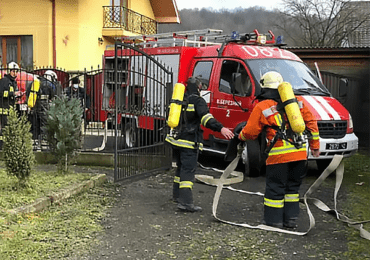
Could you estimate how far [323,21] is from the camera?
31.5 meters

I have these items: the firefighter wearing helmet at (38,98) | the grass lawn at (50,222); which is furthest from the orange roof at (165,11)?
the grass lawn at (50,222)

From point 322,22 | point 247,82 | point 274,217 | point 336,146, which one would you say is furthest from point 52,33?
point 322,22

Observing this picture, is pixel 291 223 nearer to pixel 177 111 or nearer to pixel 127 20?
pixel 177 111

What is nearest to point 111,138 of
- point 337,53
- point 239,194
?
point 239,194

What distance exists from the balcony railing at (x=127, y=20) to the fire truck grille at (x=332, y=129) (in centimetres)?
1538

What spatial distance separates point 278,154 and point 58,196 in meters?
3.00

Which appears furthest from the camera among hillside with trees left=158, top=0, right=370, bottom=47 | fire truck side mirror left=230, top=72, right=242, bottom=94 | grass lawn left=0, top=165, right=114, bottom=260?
hillside with trees left=158, top=0, right=370, bottom=47

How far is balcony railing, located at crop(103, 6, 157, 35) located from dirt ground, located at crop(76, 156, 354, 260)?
15930 mm

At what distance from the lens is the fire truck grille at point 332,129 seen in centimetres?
805

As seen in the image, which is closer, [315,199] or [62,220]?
[62,220]

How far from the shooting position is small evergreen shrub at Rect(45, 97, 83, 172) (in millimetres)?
7496

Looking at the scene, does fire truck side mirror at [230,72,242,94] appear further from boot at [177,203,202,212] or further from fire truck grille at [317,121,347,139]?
boot at [177,203,202,212]

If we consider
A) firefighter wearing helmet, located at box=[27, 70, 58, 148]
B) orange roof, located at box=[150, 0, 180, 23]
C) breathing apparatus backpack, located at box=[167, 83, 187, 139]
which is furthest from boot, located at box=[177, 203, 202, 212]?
orange roof, located at box=[150, 0, 180, 23]

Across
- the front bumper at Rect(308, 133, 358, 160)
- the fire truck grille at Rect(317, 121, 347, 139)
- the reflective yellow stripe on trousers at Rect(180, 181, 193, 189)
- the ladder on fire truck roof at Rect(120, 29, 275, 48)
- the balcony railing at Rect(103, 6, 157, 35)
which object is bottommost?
the reflective yellow stripe on trousers at Rect(180, 181, 193, 189)
